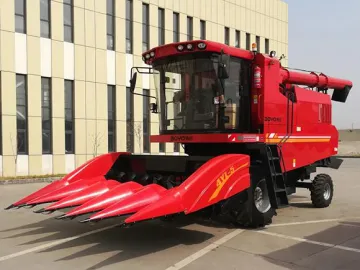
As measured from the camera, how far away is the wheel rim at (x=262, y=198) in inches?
303

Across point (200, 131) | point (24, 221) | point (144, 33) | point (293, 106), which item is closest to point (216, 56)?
point (200, 131)

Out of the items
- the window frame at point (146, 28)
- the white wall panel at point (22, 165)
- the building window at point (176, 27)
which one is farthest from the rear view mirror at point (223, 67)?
the building window at point (176, 27)

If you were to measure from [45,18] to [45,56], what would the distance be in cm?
193

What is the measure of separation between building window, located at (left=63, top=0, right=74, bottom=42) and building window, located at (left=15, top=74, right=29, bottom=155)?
127 inches

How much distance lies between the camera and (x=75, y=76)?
2081 cm

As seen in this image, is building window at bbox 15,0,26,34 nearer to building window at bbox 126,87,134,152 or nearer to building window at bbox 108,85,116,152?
building window at bbox 108,85,116,152

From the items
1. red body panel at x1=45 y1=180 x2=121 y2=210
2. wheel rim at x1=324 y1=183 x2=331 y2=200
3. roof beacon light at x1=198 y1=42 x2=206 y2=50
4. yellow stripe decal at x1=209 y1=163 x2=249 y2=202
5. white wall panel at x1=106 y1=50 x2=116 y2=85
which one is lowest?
wheel rim at x1=324 y1=183 x2=331 y2=200

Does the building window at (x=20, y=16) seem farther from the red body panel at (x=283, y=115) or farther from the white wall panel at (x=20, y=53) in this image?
the red body panel at (x=283, y=115)

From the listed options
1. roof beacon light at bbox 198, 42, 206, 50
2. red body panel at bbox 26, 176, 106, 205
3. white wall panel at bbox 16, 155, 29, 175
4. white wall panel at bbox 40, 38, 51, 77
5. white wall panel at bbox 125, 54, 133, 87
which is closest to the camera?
red body panel at bbox 26, 176, 106, 205

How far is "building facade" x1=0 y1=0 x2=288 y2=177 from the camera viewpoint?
18.8 metres

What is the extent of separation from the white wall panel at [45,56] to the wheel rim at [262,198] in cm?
1507

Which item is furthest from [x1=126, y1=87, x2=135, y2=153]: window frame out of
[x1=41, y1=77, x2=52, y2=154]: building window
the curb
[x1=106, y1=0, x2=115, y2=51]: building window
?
the curb

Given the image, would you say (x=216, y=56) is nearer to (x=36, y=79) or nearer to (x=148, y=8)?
(x=36, y=79)

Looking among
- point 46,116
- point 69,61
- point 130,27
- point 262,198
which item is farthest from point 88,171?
point 130,27
